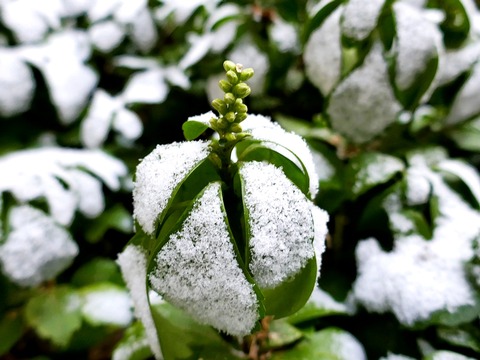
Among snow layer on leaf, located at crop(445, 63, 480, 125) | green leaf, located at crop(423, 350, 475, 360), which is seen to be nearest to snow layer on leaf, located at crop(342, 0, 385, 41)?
snow layer on leaf, located at crop(445, 63, 480, 125)

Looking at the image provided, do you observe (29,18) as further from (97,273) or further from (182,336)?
(182,336)

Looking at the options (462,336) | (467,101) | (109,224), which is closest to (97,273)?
(109,224)

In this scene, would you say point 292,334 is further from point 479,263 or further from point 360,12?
point 360,12

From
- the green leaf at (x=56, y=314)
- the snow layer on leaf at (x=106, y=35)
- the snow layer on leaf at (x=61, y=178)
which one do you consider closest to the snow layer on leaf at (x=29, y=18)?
the snow layer on leaf at (x=106, y=35)

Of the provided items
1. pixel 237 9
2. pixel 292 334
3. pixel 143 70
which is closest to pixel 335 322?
pixel 292 334

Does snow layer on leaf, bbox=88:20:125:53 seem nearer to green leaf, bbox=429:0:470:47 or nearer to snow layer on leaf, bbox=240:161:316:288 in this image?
green leaf, bbox=429:0:470:47

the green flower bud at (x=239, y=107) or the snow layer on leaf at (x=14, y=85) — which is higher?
the green flower bud at (x=239, y=107)

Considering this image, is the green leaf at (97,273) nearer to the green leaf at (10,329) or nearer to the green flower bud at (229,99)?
the green leaf at (10,329)
